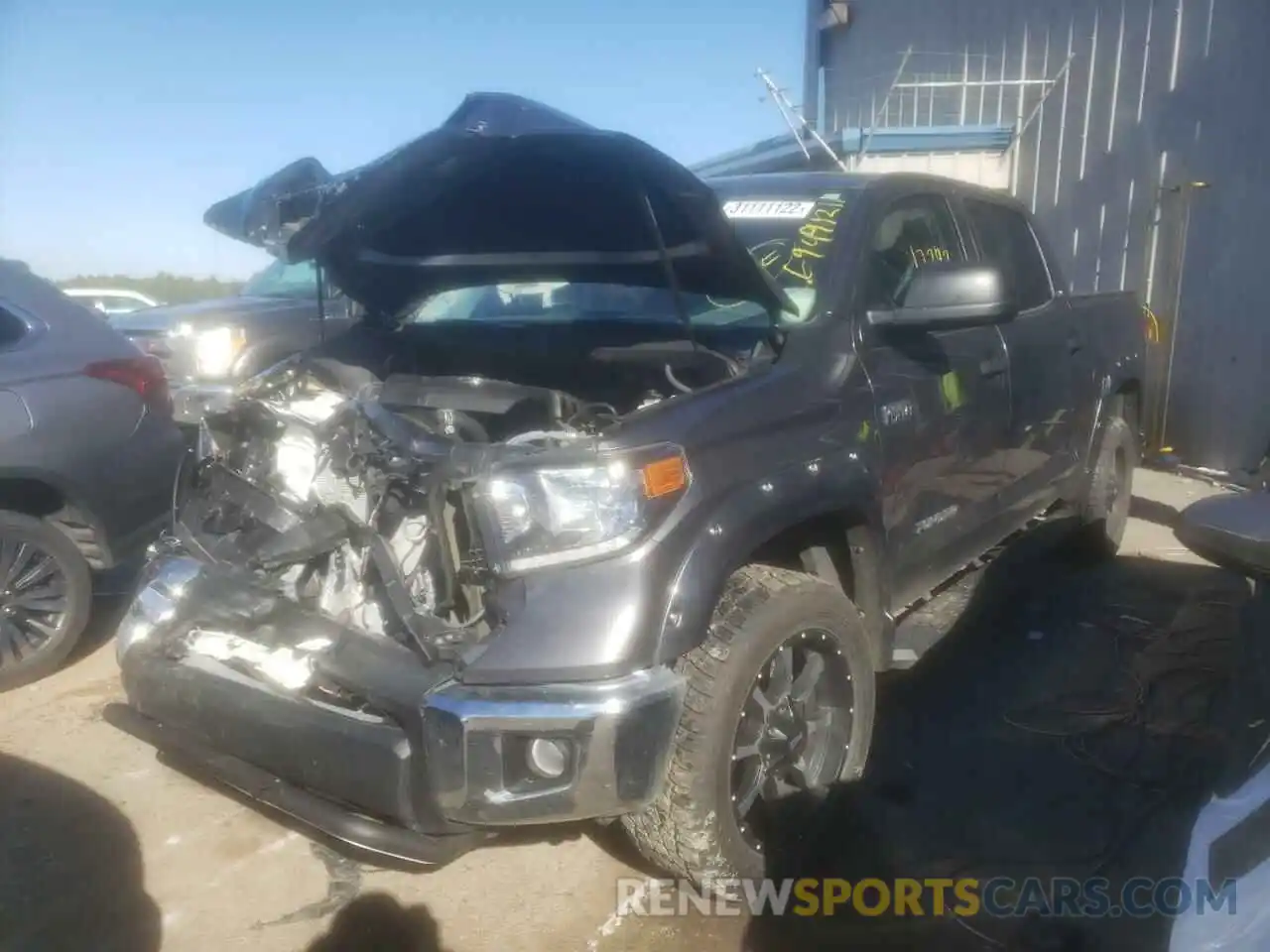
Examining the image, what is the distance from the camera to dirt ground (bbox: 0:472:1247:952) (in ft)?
8.90

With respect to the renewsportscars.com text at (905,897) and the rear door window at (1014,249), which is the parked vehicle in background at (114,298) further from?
the renewsportscars.com text at (905,897)

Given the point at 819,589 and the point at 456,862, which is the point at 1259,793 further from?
the point at 456,862

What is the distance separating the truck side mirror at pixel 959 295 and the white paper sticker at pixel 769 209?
23.8 inches

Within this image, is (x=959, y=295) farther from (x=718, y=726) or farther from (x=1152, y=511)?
(x=1152, y=511)

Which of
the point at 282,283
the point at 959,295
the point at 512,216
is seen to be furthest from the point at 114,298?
the point at 959,295

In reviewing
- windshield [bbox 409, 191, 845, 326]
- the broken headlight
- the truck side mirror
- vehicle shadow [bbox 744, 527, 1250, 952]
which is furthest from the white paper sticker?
vehicle shadow [bbox 744, 527, 1250, 952]

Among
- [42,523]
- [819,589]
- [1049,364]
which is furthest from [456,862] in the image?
[1049,364]

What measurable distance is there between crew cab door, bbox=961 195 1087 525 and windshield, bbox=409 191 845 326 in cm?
108

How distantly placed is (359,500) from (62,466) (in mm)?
1842

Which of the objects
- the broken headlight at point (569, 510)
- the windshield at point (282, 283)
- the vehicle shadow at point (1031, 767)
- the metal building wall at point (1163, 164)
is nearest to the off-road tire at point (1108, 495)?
the vehicle shadow at point (1031, 767)

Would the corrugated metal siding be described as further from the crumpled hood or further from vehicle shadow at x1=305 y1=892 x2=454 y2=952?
vehicle shadow at x1=305 y1=892 x2=454 y2=952

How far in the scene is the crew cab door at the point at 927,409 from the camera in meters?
3.23

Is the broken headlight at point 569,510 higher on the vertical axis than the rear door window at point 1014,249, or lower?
lower

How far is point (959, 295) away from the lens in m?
3.05
